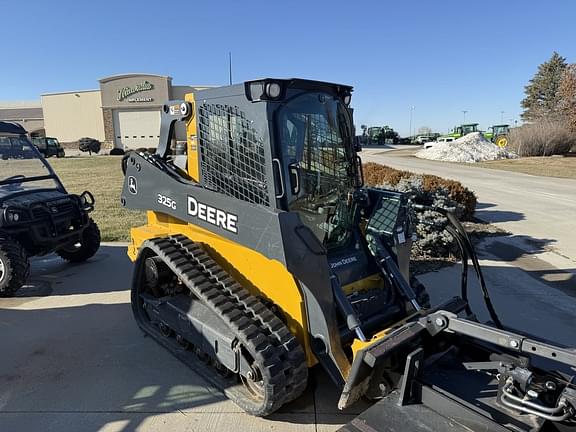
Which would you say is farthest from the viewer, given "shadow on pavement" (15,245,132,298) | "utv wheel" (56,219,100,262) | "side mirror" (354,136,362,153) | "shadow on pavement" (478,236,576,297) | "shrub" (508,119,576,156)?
"shrub" (508,119,576,156)

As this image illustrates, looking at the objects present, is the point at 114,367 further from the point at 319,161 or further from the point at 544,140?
the point at 544,140

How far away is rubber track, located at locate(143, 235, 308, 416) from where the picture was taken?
2607 mm

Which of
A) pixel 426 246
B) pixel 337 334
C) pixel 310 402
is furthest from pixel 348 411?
pixel 426 246

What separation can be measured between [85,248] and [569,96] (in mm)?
37697

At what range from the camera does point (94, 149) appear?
4138 cm

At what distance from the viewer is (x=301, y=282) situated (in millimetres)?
2674

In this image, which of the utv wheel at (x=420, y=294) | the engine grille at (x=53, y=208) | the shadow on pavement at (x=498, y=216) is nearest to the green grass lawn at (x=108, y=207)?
the engine grille at (x=53, y=208)

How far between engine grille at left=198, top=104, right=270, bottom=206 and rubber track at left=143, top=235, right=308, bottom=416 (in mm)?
645

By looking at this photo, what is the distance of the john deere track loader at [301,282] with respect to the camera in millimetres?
2334

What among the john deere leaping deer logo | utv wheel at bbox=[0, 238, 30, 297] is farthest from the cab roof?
the john deere leaping deer logo

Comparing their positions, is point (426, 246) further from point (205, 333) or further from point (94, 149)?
point (94, 149)

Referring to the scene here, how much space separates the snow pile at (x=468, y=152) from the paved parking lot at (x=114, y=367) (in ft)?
83.9

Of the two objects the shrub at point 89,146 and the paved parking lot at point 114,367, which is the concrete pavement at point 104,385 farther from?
the shrub at point 89,146

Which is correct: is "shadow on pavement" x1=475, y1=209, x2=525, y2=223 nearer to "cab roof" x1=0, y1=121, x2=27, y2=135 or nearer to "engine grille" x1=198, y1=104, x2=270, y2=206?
"engine grille" x1=198, y1=104, x2=270, y2=206
